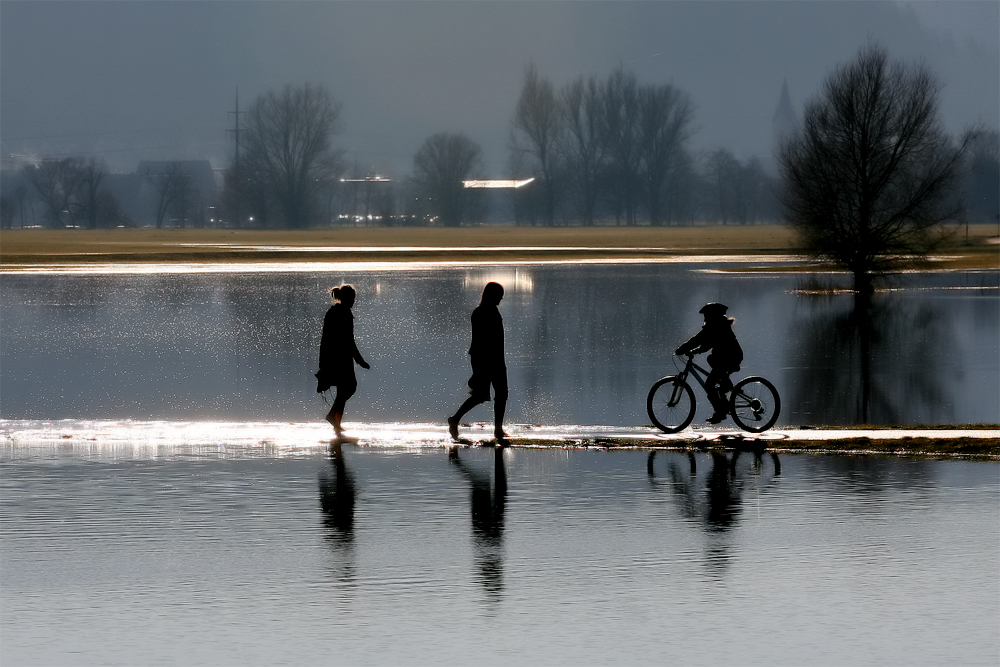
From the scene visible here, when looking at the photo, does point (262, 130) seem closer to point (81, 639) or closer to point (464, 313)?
point (464, 313)

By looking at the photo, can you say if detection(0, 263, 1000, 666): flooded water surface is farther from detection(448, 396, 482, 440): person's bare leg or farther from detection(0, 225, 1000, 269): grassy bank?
detection(0, 225, 1000, 269): grassy bank

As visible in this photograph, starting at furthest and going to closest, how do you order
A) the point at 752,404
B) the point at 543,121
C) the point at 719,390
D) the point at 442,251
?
the point at 543,121 → the point at 442,251 → the point at 719,390 → the point at 752,404

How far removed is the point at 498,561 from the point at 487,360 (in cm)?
600

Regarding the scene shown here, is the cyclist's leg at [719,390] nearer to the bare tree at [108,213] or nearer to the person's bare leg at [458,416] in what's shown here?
the person's bare leg at [458,416]

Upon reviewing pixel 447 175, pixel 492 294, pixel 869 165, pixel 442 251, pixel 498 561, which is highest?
pixel 447 175

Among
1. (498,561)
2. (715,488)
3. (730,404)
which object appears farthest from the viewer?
(730,404)

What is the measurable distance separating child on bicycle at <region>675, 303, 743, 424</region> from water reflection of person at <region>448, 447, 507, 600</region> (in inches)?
94.7

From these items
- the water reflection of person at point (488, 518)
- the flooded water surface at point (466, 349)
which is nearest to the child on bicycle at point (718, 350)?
the flooded water surface at point (466, 349)

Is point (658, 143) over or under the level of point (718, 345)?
over

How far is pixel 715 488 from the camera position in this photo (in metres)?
12.3

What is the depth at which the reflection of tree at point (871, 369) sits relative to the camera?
18.5m

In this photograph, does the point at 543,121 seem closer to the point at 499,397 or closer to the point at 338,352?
the point at 338,352

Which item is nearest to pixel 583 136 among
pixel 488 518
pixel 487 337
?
pixel 487 337

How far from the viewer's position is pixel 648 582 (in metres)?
8.88
